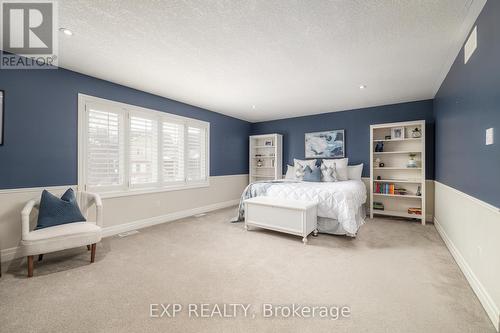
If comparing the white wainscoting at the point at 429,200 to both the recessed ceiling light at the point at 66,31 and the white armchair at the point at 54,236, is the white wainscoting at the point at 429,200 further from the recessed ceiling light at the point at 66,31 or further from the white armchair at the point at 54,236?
the recessed ceiling light at the point at 66,31

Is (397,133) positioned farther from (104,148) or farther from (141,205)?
(104,148)

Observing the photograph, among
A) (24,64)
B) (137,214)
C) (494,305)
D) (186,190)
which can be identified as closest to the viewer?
(494,305)

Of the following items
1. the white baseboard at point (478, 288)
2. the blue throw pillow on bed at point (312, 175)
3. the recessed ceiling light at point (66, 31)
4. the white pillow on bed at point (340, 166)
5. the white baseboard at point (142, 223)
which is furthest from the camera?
the white pillow on bed at point (340, 166)

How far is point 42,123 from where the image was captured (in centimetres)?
290

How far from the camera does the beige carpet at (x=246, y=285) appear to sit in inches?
62.2

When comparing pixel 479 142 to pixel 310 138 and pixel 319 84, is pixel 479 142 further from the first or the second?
pixel 310 138

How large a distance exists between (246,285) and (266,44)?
2509 millimetres

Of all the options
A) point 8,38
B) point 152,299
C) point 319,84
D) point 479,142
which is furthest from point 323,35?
point 8,38

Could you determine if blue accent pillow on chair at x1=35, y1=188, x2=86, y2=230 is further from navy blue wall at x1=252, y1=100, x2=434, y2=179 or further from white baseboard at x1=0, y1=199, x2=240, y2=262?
navy blue wall at x1=252, y1=100, x2=434, y2=179

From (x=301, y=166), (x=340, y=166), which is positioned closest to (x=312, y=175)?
(x=301, y=166)

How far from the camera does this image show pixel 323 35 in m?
2.27

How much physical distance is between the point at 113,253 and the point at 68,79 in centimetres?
251

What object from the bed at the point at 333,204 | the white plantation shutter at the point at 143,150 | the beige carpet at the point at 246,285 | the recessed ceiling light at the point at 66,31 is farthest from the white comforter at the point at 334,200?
the recessed ceiling light at the point at 66,31

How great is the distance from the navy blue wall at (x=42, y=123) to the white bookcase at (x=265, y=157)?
3697mm
